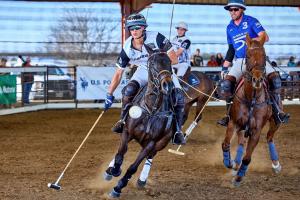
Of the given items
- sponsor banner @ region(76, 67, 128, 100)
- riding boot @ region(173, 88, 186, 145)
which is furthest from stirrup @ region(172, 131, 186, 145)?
sponsor banner @ region(76, 67, 128, 100)

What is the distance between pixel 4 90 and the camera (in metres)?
19.0

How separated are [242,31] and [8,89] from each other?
11654 mm

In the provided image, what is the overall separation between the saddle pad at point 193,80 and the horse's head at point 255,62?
5195mm

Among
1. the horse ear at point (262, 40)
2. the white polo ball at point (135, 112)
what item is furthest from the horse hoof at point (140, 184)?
the horse ear at point (262, 40)

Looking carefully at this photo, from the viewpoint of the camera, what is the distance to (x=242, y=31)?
917cm

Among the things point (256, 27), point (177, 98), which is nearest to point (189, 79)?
point (256, 27)

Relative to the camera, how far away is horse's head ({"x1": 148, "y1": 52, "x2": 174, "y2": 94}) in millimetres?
7191

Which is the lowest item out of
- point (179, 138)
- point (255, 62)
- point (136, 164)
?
point (136, 164)

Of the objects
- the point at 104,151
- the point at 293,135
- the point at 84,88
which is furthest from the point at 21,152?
the point at 84,88

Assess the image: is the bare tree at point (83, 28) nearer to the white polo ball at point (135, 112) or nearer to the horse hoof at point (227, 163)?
the horse hoof at point (227, 163)

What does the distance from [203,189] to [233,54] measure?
241 cm

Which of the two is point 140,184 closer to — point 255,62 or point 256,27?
point 255,62

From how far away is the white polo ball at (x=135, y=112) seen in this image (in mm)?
7637

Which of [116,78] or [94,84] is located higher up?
[116,78]
